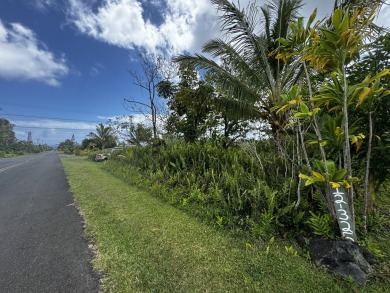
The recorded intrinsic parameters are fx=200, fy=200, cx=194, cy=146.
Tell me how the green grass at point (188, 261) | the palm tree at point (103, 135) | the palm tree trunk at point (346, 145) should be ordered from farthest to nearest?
the palm tree at point (103, 135) → the palm tree trunk at point (346, 145) → the green grass at point (188, 261)

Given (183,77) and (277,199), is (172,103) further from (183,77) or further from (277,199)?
(277,199)

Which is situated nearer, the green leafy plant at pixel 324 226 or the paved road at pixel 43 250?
the paved road at pixel 43 250

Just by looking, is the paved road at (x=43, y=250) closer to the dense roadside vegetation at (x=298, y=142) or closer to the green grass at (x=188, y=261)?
the green grass at (x=188, y=261)

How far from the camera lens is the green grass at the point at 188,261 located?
2.01 m

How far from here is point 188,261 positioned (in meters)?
2.44

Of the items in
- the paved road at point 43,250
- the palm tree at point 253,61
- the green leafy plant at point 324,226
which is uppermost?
the palm tree at point 253,61

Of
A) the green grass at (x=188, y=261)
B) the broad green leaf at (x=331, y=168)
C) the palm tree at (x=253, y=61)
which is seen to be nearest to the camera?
the green grass at (x=188, y=261)

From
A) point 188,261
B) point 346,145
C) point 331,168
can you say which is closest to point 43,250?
point 188,261

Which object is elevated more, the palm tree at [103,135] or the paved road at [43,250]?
the palm tree at [103,135]

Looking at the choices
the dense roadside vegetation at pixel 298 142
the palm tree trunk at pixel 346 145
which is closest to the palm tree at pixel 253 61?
the dense roadside vegetation at pixel 298 142

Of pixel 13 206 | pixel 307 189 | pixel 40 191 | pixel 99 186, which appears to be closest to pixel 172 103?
pixel 99 186

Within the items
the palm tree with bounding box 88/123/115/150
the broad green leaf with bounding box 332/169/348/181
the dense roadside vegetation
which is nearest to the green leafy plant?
the dense roadside vegetation

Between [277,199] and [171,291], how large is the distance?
7.18 ft

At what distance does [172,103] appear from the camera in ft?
33.7
